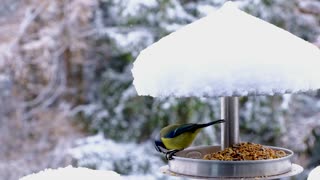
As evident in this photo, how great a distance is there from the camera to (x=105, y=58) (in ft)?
18.5

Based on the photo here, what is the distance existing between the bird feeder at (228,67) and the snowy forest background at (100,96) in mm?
3090

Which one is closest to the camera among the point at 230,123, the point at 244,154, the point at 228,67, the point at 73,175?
the point at 228,67

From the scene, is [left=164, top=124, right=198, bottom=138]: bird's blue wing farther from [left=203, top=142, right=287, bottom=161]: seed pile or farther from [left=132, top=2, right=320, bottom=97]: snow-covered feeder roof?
[left=132, top=2, right=320, bottom=97]: snow-covered feeder roof

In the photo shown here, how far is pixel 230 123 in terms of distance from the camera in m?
2.27

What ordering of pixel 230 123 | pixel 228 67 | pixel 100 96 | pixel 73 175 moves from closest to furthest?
pixel 228 67, pixel 73 175, pixel 230 123, pixel 100 96

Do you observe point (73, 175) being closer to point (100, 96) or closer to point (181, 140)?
point (181, 140)

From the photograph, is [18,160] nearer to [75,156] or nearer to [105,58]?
[75,156]

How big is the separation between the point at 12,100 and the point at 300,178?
266 centimetres

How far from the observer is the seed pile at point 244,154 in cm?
214

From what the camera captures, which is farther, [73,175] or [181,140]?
[181,140]

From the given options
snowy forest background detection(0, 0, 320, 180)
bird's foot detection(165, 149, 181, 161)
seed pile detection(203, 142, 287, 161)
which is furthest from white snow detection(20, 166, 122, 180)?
snowy forest background detection(0, 0, 320, 180)

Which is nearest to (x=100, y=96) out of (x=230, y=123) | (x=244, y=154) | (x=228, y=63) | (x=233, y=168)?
(x=230, y=123)

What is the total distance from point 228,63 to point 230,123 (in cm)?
44

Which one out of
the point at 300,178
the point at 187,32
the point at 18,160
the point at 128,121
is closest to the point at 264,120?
the point at 300,178
